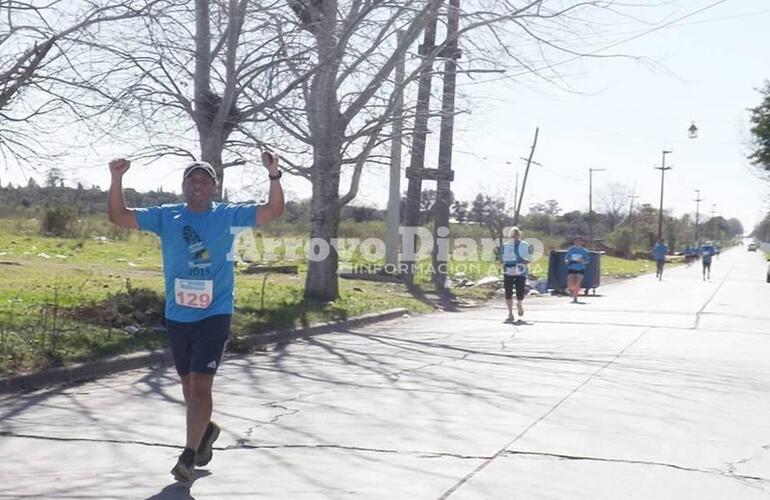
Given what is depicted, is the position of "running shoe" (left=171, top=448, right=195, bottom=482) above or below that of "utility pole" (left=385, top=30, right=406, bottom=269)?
below

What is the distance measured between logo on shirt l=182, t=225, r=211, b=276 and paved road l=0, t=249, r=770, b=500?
4.07 feet

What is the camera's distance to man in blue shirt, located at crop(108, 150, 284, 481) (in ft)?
18.1

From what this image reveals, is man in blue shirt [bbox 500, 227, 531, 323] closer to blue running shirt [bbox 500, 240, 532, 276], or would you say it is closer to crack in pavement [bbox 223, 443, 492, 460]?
blue running shirt [bbox 500, 240, 532, 276]

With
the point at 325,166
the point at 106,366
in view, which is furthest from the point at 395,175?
the point at 106,366

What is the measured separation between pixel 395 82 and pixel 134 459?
1019 centimetres

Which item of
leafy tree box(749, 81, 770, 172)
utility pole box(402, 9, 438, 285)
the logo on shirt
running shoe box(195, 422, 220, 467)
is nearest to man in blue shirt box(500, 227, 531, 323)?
utility pole box(402, 9, 438, 285)

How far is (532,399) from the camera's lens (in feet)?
27.6

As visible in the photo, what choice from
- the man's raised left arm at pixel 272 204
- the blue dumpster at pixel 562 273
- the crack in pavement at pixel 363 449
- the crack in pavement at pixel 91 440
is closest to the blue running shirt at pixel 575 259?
the blue dumpster at pixel 562 273

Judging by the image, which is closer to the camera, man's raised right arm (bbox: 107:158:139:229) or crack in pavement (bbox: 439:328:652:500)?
crack in pavement (bbox: 439:328:652:500)

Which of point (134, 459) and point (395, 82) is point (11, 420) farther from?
point (395, 82)

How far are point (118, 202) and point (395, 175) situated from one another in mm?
16736

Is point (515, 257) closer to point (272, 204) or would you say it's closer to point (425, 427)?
point (425, 427)

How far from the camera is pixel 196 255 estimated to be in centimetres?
557

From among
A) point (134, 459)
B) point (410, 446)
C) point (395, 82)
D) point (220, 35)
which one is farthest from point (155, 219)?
point (395, 82)
